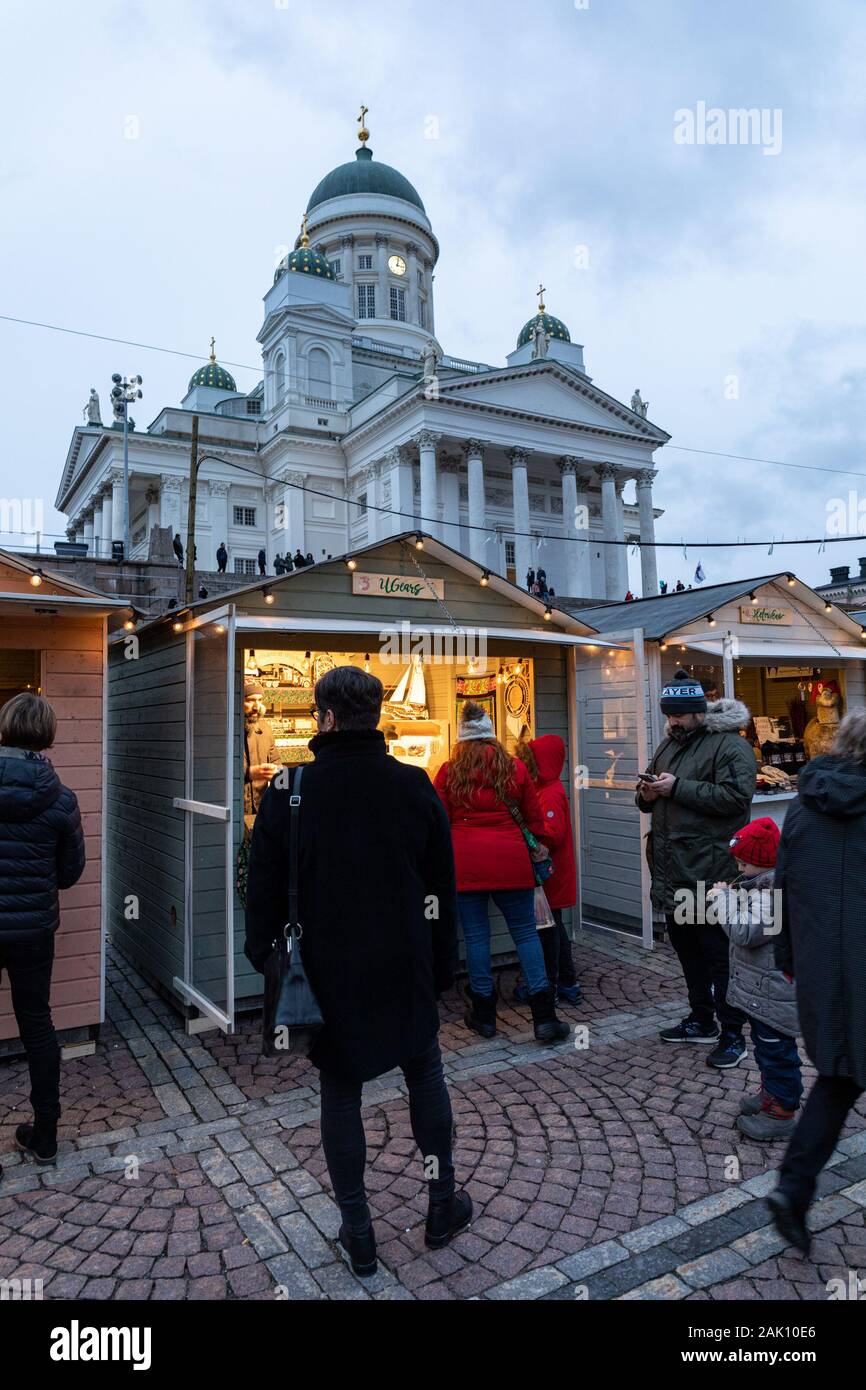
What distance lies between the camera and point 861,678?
10.5 metres

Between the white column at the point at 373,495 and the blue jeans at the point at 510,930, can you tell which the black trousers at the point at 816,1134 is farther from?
the white column at the point at 373,495

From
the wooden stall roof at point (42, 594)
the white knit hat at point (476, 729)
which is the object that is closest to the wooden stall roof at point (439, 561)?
the wooden stall roof at point (42, 594)

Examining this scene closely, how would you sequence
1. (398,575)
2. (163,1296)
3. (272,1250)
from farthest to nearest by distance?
(398,575) < (272,1250) < (163,1296)

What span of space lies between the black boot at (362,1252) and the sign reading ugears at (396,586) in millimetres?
4232

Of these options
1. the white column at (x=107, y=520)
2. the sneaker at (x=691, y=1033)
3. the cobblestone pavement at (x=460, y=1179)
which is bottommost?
the cobblestone pavement at (x=460, y=1179)

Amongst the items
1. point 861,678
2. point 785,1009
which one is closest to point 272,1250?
point 785,1009

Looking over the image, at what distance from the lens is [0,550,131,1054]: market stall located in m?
4.90

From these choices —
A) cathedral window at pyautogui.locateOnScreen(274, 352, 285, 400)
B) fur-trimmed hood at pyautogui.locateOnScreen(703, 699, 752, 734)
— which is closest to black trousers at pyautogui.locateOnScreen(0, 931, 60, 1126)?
fur-trimmed hood at pyautogui.locateOnScreen(703, 699, 752, 734)

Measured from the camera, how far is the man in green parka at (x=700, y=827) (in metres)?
4.57

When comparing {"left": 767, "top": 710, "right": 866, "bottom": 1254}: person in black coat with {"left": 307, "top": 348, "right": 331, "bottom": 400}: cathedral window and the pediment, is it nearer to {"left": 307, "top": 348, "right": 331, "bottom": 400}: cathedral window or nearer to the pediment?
the pediment

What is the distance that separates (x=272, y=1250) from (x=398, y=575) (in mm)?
4467

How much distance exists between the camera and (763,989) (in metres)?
3.82

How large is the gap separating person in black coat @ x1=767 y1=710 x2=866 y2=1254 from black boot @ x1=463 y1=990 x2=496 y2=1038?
8.10 ft
